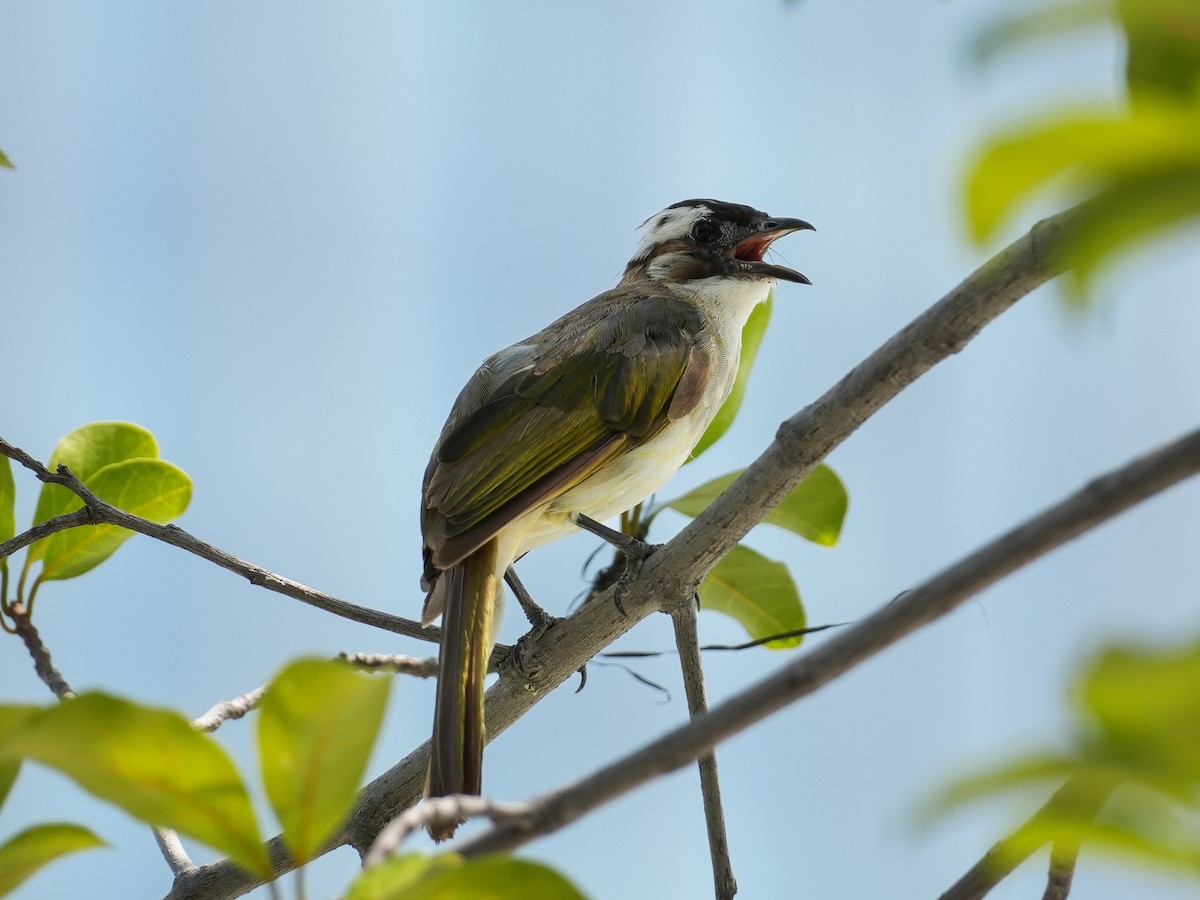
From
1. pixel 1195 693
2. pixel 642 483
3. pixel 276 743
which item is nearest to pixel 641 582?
pixel 642 483

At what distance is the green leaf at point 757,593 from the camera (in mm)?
3246

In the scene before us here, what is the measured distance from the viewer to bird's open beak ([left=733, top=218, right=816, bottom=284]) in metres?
4.52

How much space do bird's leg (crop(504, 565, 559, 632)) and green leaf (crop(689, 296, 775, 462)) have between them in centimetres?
66

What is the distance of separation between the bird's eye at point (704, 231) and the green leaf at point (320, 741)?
3.93 metres

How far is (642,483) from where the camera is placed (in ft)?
12.1

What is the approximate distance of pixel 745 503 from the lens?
7.98ft

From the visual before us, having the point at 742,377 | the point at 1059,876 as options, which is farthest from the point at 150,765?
the point at 742,377

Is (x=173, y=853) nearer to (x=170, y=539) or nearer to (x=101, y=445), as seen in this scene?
(x=170, y=539)

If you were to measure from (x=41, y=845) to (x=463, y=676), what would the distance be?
5.28ft

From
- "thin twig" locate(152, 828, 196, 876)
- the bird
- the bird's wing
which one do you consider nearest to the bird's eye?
the bird

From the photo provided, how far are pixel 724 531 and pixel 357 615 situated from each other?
84cm

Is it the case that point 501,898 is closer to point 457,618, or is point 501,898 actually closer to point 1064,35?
point 1064,35

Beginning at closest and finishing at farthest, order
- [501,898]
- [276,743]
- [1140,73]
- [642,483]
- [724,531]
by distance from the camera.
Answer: [1140,73] < [501,898] < [276,743] < [724,531] < [642,483]

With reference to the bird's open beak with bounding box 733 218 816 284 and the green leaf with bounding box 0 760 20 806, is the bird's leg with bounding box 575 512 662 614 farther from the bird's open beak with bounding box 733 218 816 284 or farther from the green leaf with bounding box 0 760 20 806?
the green leaf with bounding box 0 760 20 806
